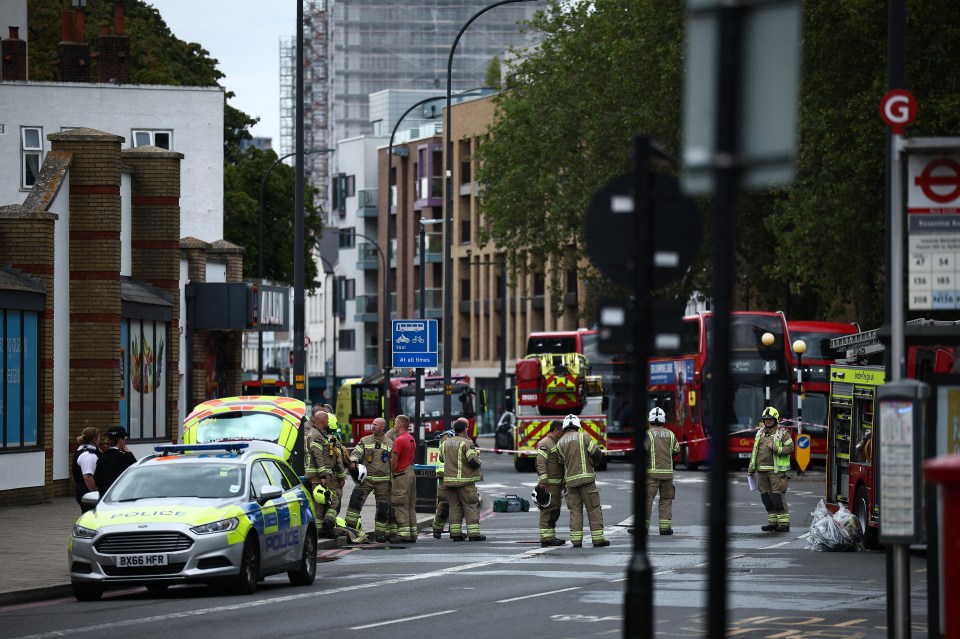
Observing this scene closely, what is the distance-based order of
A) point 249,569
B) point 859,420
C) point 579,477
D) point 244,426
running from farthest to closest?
point 244,426, point 859,420, point 579,477, point 249,569

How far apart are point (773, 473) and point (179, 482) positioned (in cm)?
1104

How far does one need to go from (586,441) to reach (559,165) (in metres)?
36.7

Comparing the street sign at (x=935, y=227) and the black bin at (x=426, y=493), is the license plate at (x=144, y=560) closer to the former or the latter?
the street sign at (x=935, y=227)

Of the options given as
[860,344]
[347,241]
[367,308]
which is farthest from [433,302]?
[860,344]

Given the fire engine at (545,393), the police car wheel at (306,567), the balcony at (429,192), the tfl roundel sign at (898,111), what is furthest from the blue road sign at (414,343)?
the balcony at (429,192)

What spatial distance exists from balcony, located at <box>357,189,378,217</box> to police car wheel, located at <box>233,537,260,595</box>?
10002 cm

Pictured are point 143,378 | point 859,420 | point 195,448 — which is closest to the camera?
point 195,448

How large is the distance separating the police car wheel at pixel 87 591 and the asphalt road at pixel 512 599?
0.55 feet

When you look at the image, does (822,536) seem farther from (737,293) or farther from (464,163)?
(464,163)

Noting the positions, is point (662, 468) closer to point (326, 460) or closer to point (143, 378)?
point (326, 460)

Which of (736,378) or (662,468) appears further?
(736,378)

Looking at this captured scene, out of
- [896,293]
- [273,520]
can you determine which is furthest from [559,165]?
[896,293]

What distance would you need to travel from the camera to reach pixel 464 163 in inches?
4080

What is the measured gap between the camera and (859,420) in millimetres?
25312
